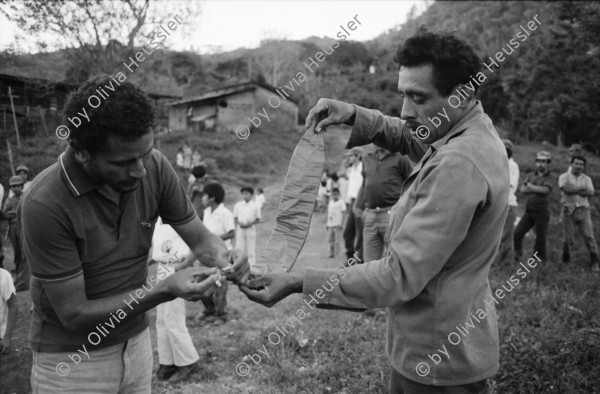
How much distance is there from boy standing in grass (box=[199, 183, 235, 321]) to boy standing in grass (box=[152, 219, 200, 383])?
100 centimetres

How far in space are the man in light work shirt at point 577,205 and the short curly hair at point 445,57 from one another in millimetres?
7023

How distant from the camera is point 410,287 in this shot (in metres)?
1.61

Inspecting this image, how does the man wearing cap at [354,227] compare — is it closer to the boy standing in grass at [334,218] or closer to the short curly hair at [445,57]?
the boy standing in grass at [334,218]

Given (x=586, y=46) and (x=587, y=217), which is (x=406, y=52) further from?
(x=586, y=46)

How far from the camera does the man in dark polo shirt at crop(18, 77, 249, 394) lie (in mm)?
1741

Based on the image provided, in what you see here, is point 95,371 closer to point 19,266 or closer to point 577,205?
point 19,266

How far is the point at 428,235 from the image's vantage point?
5.15 ft

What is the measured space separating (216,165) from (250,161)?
2.24m

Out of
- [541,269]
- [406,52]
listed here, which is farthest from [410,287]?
[541,269]

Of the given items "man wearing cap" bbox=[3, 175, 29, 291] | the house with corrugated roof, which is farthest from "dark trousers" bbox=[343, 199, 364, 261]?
the house with corrugated roof

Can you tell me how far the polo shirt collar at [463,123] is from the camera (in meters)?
1.76

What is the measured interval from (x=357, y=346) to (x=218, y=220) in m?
2.35

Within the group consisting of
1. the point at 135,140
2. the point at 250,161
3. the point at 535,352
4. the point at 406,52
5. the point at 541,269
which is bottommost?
the point at 250,161

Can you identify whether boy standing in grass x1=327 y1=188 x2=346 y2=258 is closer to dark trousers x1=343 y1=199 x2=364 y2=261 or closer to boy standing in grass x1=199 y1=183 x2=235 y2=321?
dark trousers x1=343 y1=199 x2=364 y2=261
